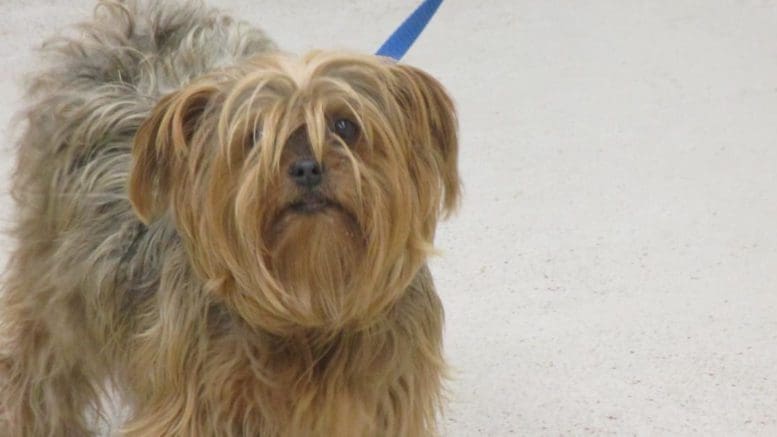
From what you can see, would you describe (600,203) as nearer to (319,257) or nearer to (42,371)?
(42,371)

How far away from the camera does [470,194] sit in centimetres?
280

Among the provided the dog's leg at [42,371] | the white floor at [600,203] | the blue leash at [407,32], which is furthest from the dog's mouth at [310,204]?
the white floor at [600,203]

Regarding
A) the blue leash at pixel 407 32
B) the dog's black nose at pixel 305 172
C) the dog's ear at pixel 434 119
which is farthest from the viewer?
the blue leash at pixel 407 32

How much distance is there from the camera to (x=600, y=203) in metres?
2.74

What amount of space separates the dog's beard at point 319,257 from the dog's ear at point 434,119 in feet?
0.47

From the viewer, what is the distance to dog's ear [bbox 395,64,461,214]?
4.93ft

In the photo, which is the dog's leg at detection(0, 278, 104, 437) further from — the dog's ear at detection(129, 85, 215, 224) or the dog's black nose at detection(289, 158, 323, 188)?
the dog's black nose at detection(289, 158, 323, 188)

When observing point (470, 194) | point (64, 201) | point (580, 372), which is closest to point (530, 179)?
point (470, 194)

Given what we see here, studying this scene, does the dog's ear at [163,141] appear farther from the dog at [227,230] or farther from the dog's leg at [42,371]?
the dog's leg at [42,371]

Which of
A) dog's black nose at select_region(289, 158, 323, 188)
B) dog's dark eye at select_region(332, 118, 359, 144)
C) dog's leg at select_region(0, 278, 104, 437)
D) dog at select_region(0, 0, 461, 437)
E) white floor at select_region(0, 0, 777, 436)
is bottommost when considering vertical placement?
white floor at select_region(0, 0, 777, 436)

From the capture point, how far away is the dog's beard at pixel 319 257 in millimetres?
1422

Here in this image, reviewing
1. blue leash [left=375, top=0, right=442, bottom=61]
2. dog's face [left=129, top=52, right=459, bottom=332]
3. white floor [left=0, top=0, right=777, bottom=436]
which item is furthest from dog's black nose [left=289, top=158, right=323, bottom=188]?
white floor [left=0, top=0, right=777, bottom=436]

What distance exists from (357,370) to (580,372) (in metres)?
0.75

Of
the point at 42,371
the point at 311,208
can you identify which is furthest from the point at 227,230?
the point at 42,371
